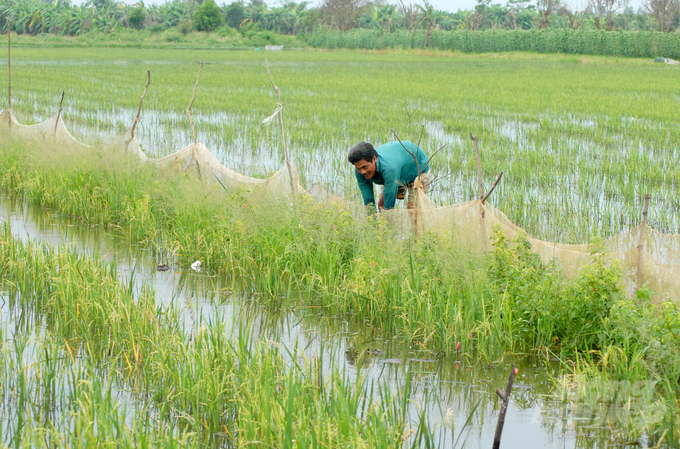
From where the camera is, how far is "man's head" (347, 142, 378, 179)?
4.22 m

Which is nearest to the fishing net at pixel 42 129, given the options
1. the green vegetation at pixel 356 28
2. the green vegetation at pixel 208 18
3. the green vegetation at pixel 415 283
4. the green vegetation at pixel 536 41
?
the green vegetation at pixel 415 283

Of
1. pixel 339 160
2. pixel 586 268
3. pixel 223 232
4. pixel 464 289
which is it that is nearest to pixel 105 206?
pixel 223 232

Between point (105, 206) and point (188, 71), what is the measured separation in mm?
18086

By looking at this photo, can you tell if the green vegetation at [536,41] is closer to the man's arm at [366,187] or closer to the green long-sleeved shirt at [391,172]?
the green long-sleeved shirt at [391,172]

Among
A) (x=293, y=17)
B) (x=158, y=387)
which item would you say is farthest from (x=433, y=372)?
(x=293, y=17)

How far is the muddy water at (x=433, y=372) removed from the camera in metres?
2.74

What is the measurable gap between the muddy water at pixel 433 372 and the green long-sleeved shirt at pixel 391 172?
97cm

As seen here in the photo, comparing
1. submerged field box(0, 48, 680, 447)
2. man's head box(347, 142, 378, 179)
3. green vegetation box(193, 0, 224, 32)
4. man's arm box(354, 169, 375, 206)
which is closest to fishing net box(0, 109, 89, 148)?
submerged field box(0, 48, 680, 447)

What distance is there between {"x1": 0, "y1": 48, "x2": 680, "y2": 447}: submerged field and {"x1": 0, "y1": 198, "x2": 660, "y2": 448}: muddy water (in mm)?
13

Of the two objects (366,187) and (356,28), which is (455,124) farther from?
(356,28)

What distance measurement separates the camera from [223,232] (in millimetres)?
4910

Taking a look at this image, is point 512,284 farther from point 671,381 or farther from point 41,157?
point 41,157

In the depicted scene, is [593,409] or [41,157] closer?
[593,409]

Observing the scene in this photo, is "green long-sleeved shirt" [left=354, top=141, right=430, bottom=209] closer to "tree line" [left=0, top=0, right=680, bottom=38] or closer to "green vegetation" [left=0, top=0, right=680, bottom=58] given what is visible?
"green vegetation" [left=0, top=0, right=680, bottom=58]
